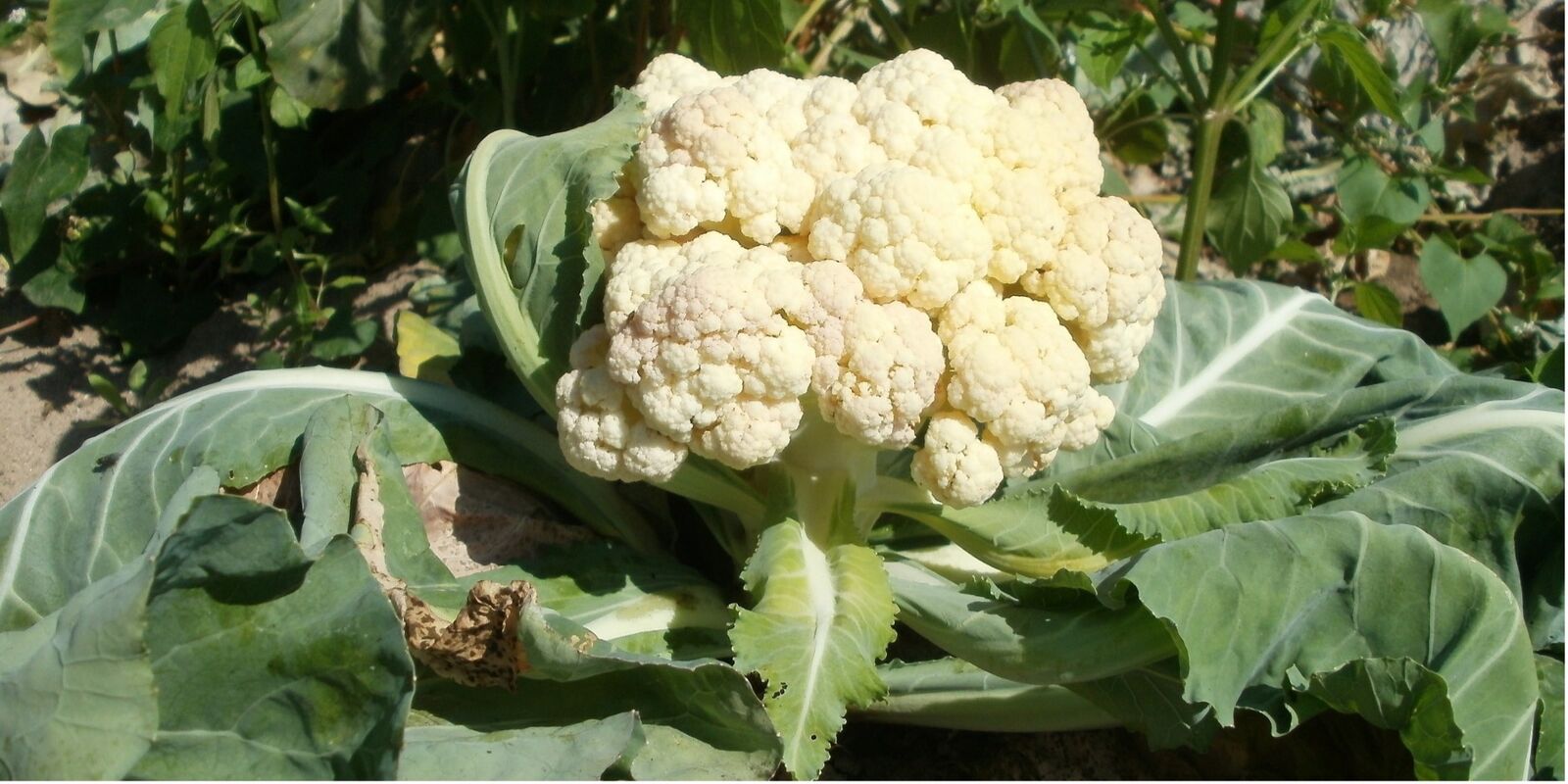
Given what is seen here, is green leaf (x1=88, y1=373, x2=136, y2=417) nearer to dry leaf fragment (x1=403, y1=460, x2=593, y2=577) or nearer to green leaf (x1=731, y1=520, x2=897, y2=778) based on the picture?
dry leaf fragment (x1=403, y1=460, x2=593, y2=577)

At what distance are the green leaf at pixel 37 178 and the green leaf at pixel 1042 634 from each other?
2.26 metres

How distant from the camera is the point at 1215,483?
2.45 metres

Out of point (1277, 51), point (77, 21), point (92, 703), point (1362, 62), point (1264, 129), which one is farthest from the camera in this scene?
point (1264, 129)

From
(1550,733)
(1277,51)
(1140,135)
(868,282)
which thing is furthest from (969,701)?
(1140,135)

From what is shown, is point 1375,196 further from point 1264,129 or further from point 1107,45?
point 1107,45

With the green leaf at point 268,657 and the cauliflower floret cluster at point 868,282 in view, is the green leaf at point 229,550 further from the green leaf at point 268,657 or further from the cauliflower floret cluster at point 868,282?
the cauliflower floret cluster at point 868,282

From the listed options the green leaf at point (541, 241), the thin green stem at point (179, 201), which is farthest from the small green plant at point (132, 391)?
the green leaf at point (541, 241)

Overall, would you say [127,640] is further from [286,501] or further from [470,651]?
[286,501]

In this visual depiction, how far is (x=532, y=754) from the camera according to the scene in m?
1.93

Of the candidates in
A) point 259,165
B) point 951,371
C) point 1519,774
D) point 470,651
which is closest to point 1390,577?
point 1519,774

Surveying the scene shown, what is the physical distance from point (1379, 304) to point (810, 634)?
224cm

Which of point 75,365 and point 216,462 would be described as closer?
point 216,462

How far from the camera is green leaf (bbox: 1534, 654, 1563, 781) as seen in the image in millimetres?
1999

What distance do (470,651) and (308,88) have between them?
1588mm
